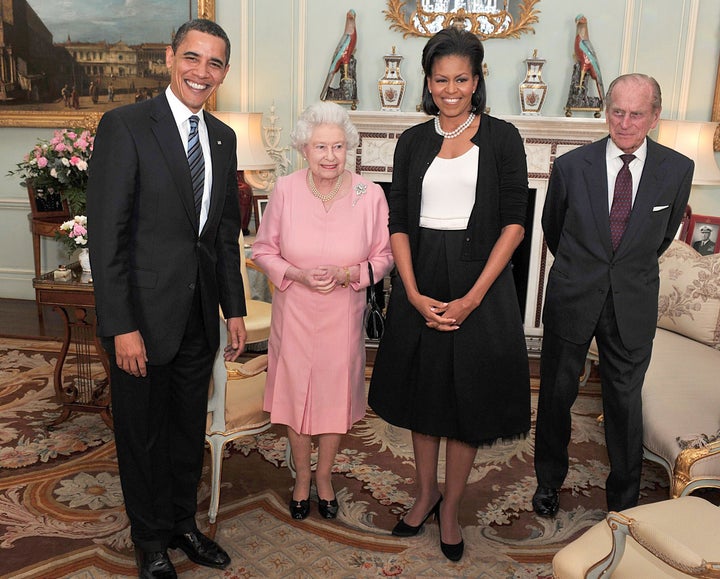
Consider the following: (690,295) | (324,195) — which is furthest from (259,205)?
(690,295)

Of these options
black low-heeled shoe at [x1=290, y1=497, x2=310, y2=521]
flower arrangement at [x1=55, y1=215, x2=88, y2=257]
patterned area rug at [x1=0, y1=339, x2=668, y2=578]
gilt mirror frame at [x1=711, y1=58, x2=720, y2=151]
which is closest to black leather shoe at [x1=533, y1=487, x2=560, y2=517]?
patterned area rug at [x1=0, y1=339, x2=668, y2=578]

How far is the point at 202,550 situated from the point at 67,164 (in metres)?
2.32

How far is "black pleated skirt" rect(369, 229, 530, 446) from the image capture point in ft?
8.65

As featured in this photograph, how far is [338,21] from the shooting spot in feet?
19.1

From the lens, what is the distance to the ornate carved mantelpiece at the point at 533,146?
5445mm

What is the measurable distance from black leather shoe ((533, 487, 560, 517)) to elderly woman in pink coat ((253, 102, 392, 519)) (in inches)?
36.3

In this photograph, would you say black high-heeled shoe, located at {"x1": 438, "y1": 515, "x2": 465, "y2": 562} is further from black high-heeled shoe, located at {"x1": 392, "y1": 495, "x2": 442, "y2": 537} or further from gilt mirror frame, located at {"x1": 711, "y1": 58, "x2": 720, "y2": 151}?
gilt mirror frame, located at {"x1": 711, "y1": 58, "x2": 720, "y2": 151}

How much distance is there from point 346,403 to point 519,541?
90 cm

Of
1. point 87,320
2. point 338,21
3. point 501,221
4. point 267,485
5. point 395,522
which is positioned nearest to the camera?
point 501,221

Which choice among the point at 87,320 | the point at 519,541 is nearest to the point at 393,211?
the point at 519,541

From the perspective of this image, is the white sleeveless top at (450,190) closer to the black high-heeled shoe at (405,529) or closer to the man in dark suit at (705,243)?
the black high-heeled shoe at (405,529)

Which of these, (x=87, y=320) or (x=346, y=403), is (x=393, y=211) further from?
(x=87, y=320)

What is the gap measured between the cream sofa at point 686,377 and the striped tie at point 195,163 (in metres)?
1.97

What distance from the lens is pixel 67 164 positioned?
13.1ft
